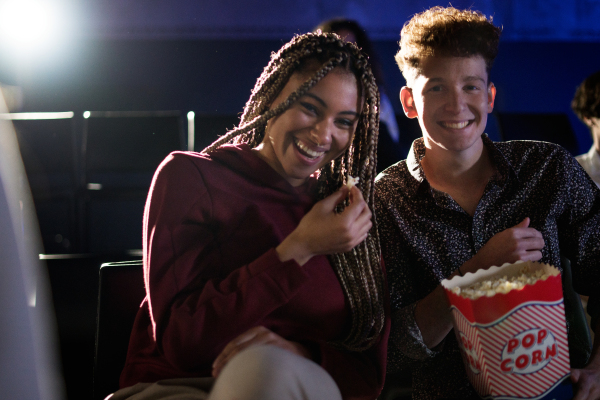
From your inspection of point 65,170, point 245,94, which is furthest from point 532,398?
point 65,170

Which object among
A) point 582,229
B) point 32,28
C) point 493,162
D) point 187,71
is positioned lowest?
point 582,229

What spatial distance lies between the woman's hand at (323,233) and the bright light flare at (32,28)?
152cm

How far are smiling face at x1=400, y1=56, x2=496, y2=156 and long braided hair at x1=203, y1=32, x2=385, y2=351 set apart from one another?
173mm

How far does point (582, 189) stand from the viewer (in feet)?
2.97

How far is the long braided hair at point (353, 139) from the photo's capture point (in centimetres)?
71

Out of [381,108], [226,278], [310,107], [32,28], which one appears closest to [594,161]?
[381,108]

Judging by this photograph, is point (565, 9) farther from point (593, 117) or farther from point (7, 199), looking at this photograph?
point (7, 199)

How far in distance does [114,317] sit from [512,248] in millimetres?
612

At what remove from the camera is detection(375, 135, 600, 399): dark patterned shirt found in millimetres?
880

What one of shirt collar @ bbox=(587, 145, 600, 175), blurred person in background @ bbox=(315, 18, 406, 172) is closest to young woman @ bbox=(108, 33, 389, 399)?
A: blurred person in background @ bbox=(315, 18, 406, 172)

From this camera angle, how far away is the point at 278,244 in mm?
674

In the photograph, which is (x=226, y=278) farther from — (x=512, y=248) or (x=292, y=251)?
(x=512, y=248)

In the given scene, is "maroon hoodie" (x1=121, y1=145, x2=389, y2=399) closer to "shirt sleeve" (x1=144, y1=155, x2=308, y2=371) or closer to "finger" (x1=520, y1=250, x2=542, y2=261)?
"shirt sleeve" (x1=144, y1=155, x2=308, y2=371)

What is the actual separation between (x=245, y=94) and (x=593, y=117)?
1.33 metres
